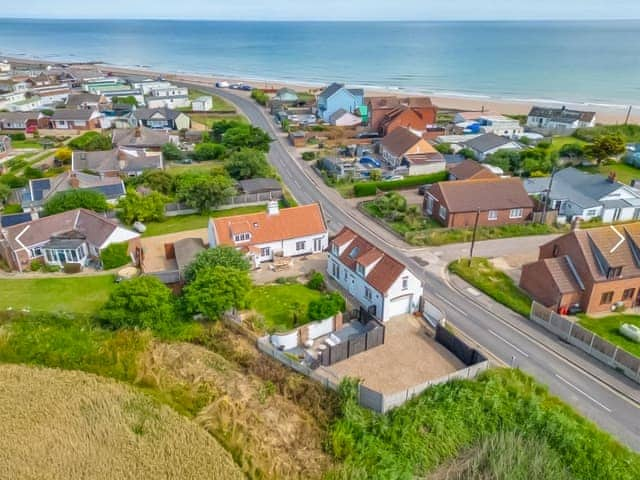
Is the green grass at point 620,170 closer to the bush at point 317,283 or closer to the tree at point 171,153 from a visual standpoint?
the bush at point 317,283

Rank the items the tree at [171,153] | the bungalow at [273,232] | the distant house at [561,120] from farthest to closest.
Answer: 1. the distant house at [561,120]
2. the tree at [171,153]
3. the bungalow at [273,232]

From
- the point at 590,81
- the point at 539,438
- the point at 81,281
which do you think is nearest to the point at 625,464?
the point at 539,438

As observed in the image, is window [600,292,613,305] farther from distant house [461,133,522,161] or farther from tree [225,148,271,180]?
tree [225,148,271,180]

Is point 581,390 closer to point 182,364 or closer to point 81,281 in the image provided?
point 182,364

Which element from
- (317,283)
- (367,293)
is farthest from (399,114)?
(367,293)

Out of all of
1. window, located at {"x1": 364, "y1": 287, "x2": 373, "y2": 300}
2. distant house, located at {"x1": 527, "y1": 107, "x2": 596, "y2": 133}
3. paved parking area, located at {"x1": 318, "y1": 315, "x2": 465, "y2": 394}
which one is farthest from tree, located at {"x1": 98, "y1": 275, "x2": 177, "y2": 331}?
distant house, located at {"x1": 527, "y1": 107, "x2": 596, "y2": 133}

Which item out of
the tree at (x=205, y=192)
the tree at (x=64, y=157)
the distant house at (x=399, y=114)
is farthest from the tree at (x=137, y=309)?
the distant house at (x=399, y=114)
